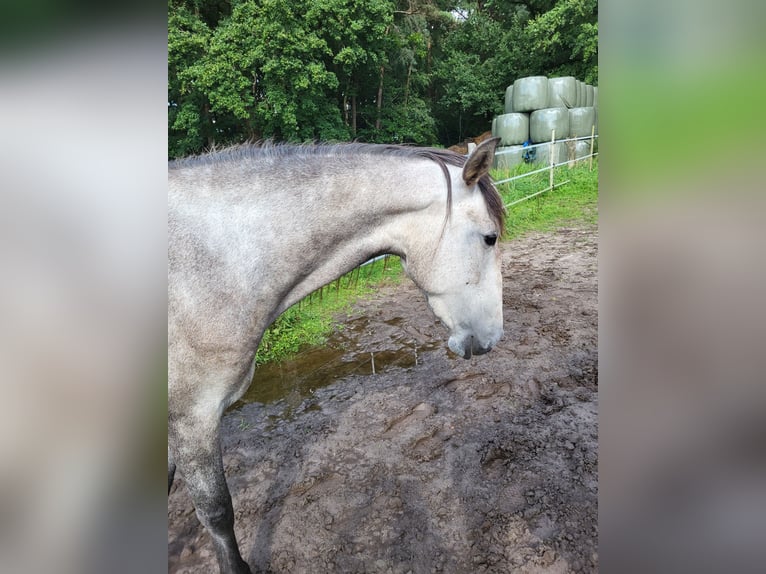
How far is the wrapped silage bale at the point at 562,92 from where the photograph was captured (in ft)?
36.2

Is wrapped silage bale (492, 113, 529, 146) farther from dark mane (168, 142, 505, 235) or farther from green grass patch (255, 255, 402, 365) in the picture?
dark mane (168, 142, 505, 235)

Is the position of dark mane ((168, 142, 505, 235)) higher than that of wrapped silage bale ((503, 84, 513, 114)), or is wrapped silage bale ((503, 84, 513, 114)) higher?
wrapped silage bale ((503, 84, 513, 114))

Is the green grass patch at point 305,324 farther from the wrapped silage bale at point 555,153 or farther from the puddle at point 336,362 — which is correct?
the wrapped silage bale at point 555,153

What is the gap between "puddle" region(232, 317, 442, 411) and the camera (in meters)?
3.14

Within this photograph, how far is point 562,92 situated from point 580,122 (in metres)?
1.23

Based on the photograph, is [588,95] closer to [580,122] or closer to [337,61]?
[580,122]

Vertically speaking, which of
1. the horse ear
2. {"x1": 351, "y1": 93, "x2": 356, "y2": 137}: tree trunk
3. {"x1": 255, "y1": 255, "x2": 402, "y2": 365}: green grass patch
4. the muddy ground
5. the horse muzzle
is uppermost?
{"x1": 351, "y1": 93, "x2": 356, "y2": 137}: tree trunk

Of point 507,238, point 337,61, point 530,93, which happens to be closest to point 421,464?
point 507,238

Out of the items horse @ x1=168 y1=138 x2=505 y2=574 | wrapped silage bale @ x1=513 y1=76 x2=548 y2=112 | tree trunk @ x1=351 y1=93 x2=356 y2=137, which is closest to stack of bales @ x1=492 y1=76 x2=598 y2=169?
wrapped silage bale @ x1=513 y1=76 x2=548 y2=112

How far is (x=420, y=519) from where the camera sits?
1848mm

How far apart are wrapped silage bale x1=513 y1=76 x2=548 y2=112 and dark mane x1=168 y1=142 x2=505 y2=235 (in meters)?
11.7

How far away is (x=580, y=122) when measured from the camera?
35.0ft

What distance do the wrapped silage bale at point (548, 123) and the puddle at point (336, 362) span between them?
9607 millimetres

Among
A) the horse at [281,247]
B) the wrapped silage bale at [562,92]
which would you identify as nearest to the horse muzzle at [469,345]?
the horse at [281,247]
